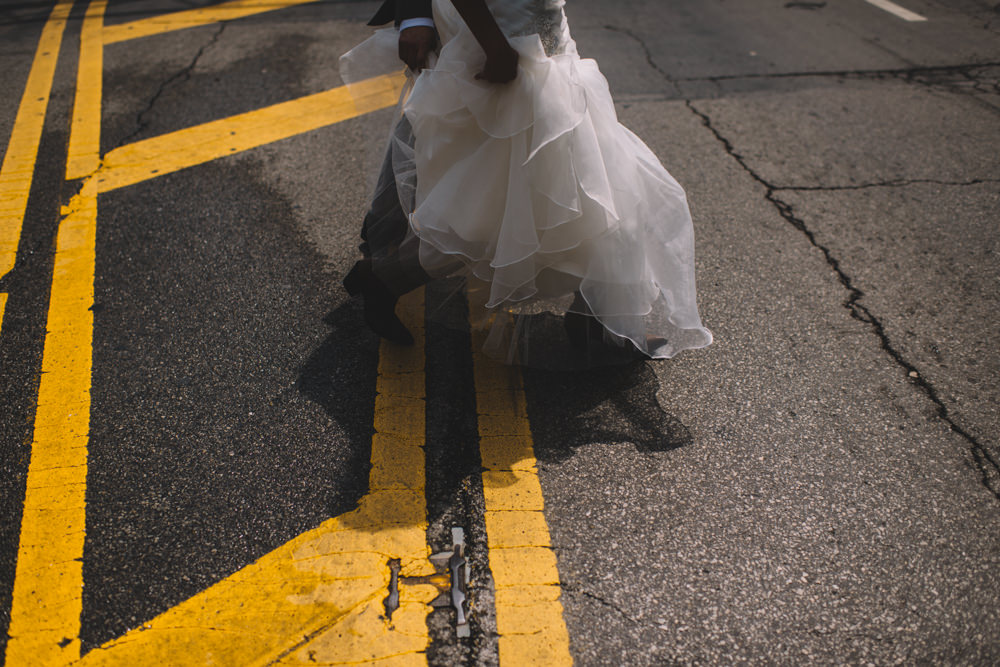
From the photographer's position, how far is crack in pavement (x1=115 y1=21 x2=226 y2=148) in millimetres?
4241

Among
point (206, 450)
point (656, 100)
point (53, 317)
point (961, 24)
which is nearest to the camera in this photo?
point (206, 450)

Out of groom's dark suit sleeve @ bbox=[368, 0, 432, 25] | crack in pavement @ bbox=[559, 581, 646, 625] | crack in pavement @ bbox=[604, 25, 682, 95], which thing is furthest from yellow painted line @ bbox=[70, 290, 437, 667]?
crack in pavement @ bbox=[604, 25, 682, 95]

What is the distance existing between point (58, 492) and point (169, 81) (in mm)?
3725

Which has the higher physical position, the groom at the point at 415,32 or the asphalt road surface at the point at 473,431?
the groom at the point at 415,32

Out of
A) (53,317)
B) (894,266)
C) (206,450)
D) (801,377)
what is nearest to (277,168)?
(53,317)

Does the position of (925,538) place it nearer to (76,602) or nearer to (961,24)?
(76,602)

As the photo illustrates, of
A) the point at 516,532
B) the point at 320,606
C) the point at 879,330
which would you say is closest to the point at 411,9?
the point at 516,532

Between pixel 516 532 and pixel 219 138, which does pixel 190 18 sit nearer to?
pixel 219 138

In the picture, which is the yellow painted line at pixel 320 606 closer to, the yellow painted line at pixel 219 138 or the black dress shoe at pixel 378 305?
the black dress shoe at pixel 378 305

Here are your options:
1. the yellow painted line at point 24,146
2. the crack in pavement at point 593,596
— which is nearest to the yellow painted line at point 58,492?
the yellow painted line at point 24,146

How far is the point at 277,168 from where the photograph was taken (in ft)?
12.7

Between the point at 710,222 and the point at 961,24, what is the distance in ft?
14.6

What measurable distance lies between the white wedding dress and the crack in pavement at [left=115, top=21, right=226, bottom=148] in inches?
102

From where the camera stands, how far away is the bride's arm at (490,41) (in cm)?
176
